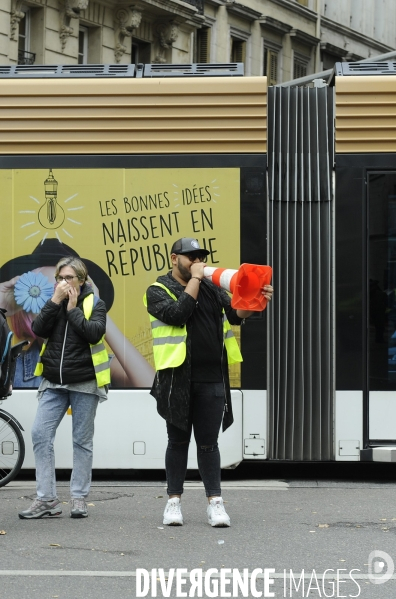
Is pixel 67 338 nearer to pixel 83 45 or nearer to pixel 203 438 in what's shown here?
pixel 203 438

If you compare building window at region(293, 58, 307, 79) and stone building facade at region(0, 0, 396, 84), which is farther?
building window at region(293, 58, 307, 79)

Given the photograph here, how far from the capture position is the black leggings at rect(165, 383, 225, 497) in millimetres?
7297

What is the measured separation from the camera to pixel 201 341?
24.0 ft

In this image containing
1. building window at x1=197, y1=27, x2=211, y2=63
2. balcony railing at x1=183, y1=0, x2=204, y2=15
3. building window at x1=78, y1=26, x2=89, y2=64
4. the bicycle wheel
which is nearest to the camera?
the bicycle wheel

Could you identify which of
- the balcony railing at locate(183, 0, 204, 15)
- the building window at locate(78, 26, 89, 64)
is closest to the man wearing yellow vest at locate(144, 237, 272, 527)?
the building window at locate(78, 26, 89, 64)

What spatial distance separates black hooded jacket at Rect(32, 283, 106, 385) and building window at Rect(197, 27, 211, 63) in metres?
24.7

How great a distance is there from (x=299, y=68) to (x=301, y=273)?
2815cm

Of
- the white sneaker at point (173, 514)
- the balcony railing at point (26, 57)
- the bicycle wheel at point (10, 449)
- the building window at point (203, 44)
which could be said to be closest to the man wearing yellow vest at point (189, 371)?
the white sneaker at point (173, 514)

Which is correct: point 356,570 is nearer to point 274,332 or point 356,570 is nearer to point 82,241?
point 274,332

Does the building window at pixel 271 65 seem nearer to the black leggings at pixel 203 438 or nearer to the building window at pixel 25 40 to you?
the building window at pixel 25 40

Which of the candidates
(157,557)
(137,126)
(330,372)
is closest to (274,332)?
(330,372)

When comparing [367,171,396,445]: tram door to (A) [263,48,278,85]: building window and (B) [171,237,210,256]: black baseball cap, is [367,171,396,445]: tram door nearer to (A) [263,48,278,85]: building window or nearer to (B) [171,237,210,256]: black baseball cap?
(B) [171,237,210,256]: black baseball cap

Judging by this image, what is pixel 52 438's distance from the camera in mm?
7613

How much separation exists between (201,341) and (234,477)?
8.64 feet
